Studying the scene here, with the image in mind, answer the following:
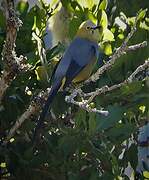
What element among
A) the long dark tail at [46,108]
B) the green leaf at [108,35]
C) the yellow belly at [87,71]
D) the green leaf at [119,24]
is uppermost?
the green leaf at [119,24]

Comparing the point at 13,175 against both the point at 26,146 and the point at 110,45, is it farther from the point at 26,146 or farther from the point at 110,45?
the point at 110,45

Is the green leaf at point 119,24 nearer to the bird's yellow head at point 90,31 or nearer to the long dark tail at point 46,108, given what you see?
the bird's yellow head at point 90,31

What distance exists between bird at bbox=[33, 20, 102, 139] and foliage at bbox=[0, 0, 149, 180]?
0.11 ft

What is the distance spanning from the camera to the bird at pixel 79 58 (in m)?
1.56

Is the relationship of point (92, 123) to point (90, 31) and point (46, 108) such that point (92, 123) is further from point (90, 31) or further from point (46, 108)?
point (90, 31)

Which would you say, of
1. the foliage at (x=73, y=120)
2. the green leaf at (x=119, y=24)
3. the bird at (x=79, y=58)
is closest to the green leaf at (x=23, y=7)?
the foliage at (x=73, y=120)

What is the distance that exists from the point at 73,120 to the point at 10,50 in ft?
1.69

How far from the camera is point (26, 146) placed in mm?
1536

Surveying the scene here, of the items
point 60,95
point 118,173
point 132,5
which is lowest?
point 118,173

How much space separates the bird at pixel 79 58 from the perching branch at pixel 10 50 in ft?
0.92

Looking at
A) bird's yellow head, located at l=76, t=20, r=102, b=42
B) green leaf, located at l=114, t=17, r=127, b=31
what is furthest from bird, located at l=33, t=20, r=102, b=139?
green leaf, located at l=114, t=17, r=127, b=31

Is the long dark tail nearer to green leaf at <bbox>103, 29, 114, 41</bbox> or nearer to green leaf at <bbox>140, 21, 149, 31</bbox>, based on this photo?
green leaf at <bbox>103, 29, 114, 41</bbox>

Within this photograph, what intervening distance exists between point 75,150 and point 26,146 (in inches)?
6.7

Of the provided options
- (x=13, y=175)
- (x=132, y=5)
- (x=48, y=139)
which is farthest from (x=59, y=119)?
(x=132, y=5)
